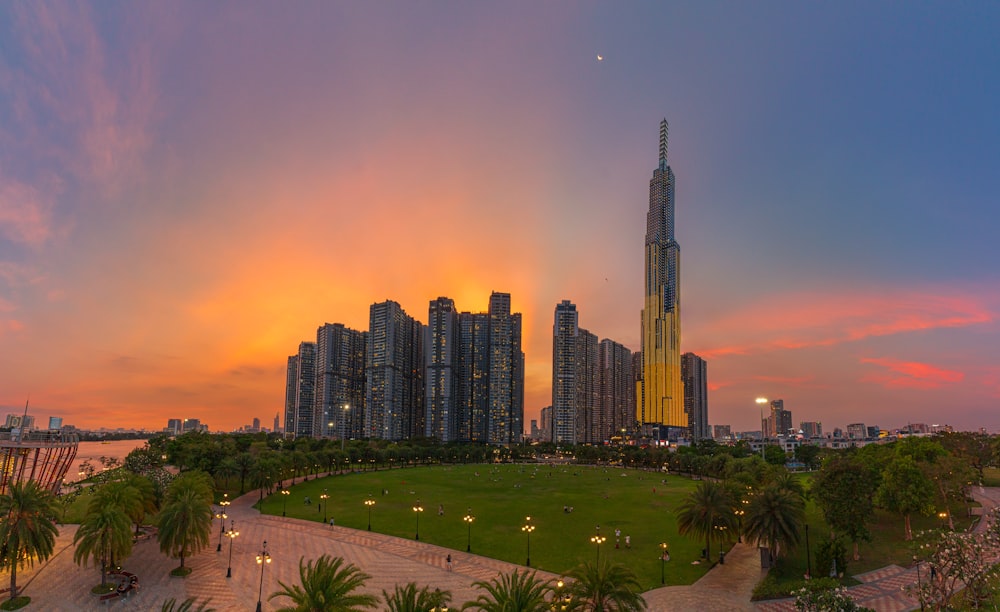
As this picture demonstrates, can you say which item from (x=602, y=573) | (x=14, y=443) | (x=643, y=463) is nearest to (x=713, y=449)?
(x=643, y=463)

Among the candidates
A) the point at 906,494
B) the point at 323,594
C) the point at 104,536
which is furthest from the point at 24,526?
the point at 906,494

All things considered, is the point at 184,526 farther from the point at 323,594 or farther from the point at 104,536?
the point at 323,594

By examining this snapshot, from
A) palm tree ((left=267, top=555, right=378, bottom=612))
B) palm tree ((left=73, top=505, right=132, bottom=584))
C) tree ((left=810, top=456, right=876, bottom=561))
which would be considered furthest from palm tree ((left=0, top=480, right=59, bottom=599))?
tree ((left=810, top=456, right=876, bottom=561))

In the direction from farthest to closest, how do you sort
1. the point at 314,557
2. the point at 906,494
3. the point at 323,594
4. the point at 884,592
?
1. the point at 906,494
2. the point at 314,557
3. the point at 884,592
4. the point at 323,594

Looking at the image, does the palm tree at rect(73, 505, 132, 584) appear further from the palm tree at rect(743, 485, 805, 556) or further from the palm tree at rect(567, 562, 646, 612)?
the palm tree at rect(743, 485, 805, 556)

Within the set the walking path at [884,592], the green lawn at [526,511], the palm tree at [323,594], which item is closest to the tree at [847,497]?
the walking path at [884,592]

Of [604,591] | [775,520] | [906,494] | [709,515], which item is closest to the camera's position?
[604,591]

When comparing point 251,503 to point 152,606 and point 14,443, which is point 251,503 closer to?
point 14,443
